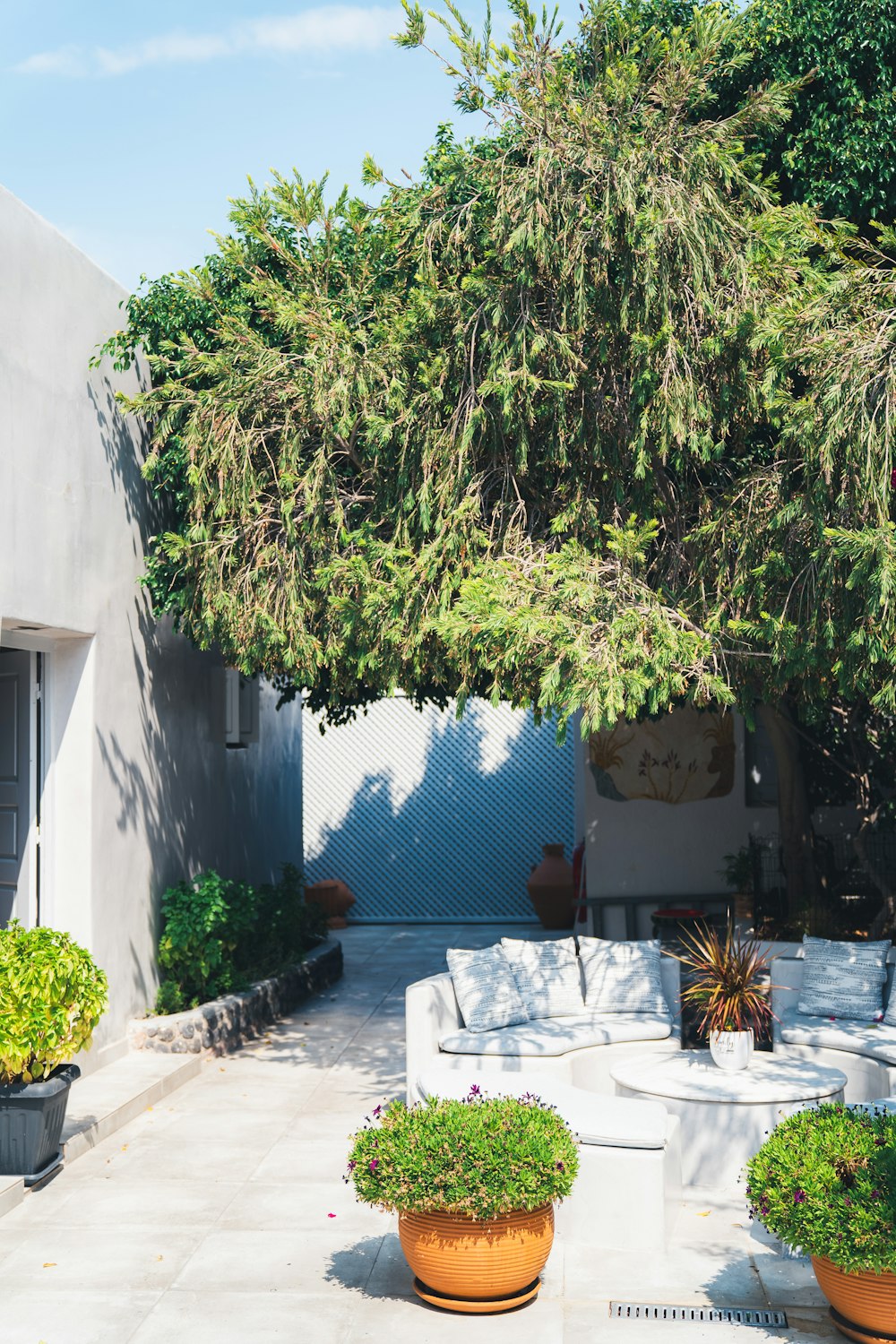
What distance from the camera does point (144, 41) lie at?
902 centimetres

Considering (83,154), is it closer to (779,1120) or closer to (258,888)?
(258,888)

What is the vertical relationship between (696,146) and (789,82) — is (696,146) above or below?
below

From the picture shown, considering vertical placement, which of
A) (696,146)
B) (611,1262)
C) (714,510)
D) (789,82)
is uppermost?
(789,82)

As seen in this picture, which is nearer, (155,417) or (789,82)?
(789,82)

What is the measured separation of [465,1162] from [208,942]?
16.7ft

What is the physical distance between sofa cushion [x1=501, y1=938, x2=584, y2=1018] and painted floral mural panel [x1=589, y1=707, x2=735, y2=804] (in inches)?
171

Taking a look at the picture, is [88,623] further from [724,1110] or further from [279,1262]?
[724,1110]

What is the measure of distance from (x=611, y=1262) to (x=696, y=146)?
17.4 ft

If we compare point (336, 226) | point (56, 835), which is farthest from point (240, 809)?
point (336, 226)

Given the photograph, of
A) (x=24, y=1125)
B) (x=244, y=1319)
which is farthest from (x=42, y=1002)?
(x=244, y=1319)

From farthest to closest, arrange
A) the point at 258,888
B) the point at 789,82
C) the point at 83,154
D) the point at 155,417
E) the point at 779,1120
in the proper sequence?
the point at 258,888, the point at 83,154, the point at 155,417, the point at 789,82, the point at 779,1120

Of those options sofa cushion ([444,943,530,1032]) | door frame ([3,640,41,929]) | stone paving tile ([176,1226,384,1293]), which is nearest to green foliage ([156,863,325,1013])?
door frame ([3,640,41,929])

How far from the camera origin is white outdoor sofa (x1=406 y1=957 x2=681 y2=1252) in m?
5.01

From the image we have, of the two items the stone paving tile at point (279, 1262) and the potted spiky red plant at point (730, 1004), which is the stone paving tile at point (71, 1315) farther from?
the potted spiky red plant at point (730, 1004)
